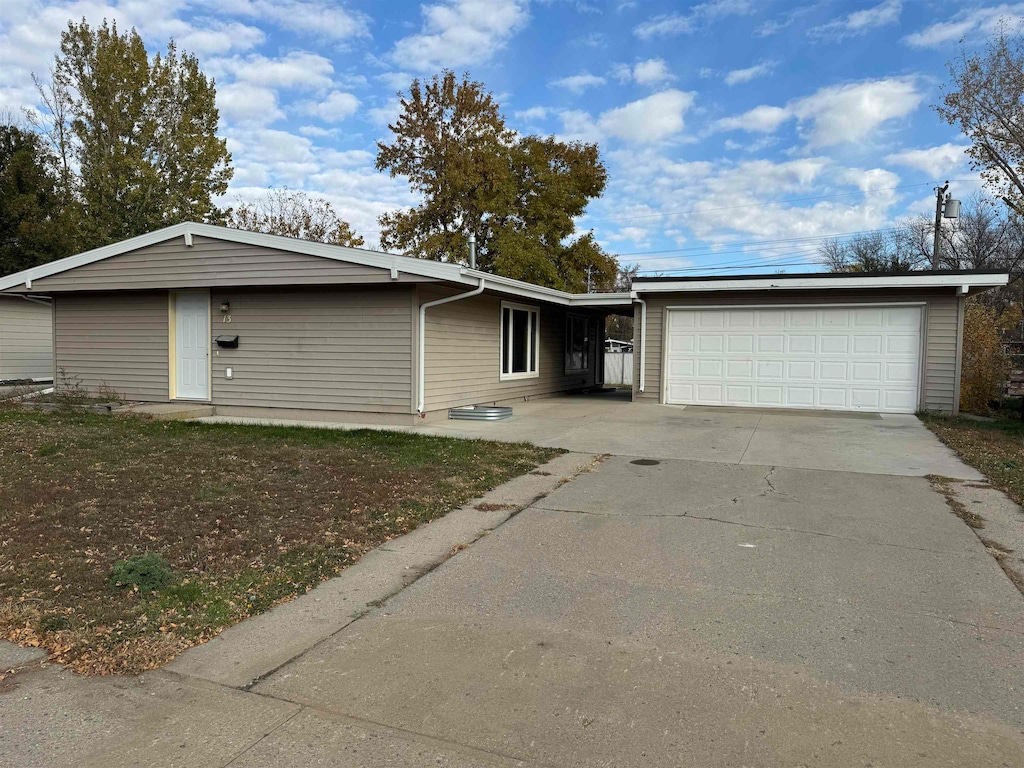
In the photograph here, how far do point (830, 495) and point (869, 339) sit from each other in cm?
791

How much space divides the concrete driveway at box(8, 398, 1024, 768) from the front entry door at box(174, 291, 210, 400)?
9.17 m

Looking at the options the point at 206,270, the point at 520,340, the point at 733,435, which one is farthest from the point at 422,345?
the point at 733,435

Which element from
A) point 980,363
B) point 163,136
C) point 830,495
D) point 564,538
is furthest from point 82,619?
point 163,136

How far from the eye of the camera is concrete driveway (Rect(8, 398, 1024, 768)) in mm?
2525

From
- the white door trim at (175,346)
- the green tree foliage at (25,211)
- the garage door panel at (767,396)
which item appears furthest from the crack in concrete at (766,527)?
the green tree foliage at (25,211)

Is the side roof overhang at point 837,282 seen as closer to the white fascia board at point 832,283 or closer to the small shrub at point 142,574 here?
the white fascia board at point 832,283

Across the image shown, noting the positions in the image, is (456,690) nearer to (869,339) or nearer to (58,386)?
(869,339)

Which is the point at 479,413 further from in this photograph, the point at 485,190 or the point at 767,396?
the point at 485,190

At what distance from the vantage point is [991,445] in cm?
912

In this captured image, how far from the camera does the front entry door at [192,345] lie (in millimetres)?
12617

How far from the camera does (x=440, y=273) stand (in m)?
10.3

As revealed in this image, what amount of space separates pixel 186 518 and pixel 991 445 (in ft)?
31.8

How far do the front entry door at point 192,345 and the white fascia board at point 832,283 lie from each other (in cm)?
843

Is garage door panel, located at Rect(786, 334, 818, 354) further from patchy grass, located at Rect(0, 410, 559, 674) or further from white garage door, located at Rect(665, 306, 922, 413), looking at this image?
patchy grass, located at Rect(0, 410, 559, 674)
